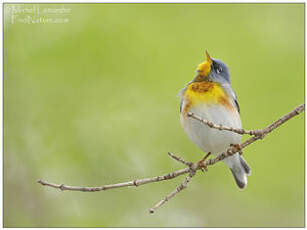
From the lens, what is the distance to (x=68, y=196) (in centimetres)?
401

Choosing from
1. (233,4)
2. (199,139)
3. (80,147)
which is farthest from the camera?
(233,4)

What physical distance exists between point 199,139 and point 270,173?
784mm

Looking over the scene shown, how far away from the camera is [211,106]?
11.1 feet

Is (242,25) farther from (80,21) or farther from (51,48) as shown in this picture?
(51,48)

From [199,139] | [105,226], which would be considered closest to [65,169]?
[105,226]

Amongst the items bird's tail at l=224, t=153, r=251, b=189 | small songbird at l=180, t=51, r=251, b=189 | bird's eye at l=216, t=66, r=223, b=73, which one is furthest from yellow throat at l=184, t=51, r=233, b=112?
bird's tail at l=224, t=153, r=251, b=189

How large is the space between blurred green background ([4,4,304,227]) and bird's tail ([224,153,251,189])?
4.4 inches

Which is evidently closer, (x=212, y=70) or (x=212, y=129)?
(x=212, y=129)

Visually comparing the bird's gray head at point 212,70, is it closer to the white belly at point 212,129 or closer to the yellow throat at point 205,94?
the yellow throat at point 205,94

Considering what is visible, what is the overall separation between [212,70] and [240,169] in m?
1.05

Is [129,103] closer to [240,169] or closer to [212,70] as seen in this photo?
[212,70]

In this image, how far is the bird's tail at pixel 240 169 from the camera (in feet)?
12.8

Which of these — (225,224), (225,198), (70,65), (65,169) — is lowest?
(225,224)

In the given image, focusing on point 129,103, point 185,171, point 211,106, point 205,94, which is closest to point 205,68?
point 205,94
